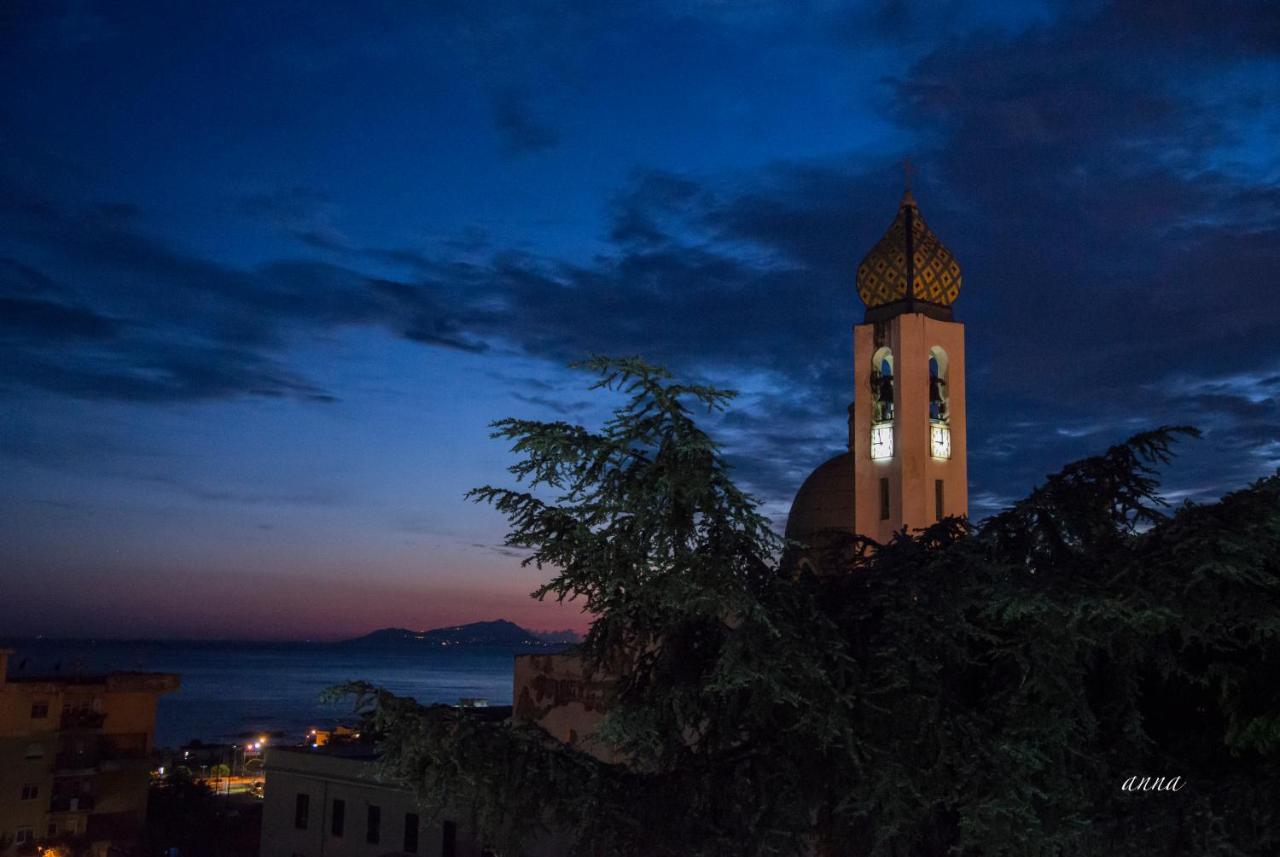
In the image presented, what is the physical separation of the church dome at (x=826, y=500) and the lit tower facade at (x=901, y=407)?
3cm

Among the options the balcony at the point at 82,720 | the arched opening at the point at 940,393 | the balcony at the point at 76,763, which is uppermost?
the arched opening at the point at 940,393

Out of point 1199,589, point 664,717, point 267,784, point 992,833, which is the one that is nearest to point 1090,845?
point 992,833

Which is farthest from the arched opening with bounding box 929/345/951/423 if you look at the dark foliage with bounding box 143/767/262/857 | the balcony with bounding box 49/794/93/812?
the balcony with bounding box 49/794/93/812

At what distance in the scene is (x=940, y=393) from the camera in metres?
36.3

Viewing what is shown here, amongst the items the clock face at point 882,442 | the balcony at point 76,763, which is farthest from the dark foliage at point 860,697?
the balcony at point 76,763

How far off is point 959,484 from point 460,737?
98.3 ft

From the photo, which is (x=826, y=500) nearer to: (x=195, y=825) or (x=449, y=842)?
(x=449, y=842)

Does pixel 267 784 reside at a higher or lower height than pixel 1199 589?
lower

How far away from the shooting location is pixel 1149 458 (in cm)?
1021

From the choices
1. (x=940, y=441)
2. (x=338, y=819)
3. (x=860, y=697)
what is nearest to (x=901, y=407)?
(x=940, y=441)

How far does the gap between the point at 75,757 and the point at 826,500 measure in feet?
90.8

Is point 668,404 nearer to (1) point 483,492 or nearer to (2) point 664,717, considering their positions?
(1) point 483,492

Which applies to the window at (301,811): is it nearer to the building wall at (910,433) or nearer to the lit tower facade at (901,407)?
the lit tower facade at (901,407)

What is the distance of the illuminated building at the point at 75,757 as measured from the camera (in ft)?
131
